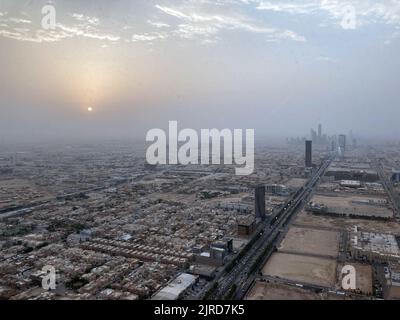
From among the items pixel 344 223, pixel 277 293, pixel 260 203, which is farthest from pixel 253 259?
pixel 344 223

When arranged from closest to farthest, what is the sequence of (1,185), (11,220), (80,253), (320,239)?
1. (80,253)
2. (320,239)
3. (11,220)
4. (1,185)

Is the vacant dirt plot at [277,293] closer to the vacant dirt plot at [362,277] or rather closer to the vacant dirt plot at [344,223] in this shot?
the vacant dirt plot at [362,277]

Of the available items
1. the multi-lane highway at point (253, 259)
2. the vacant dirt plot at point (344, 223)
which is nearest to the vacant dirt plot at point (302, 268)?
the multi-lane highway at point (253, 259)

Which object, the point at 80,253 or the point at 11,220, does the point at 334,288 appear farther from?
the point at 11,220

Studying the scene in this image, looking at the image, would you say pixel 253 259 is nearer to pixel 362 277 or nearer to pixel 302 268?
pixel 302 268

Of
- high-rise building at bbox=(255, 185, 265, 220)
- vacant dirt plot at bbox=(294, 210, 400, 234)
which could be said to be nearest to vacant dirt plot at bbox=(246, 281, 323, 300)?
vacant dirt plot at bbox=(294, 210, 400, 234)

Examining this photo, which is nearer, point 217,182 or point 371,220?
point 371,220
